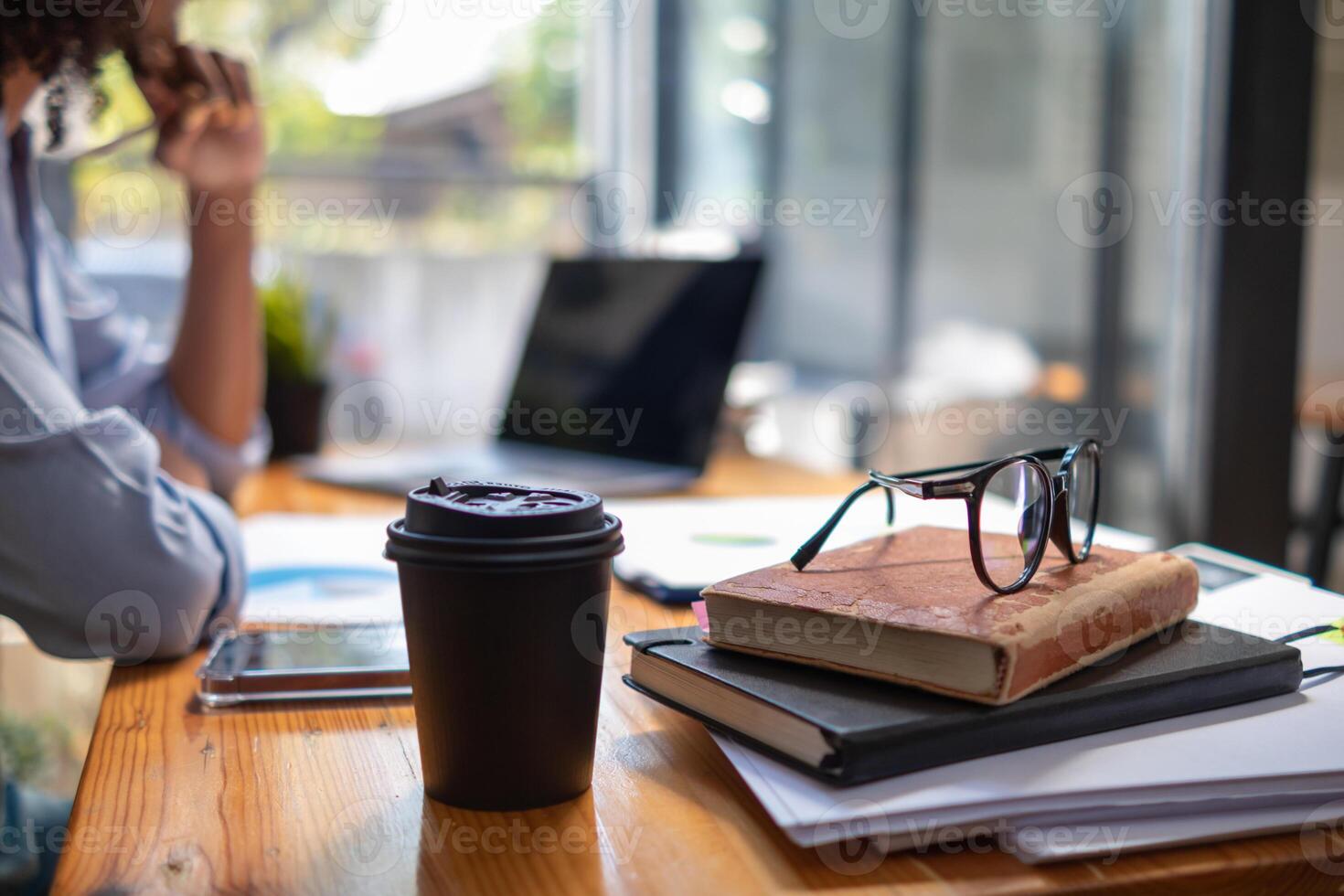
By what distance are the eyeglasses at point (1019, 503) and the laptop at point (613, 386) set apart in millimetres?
716

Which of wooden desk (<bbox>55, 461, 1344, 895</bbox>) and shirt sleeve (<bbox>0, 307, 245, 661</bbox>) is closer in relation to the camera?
wooden desk (<bbox>55, 461, 1344, 895</bbox>)

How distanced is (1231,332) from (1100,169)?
49 cm

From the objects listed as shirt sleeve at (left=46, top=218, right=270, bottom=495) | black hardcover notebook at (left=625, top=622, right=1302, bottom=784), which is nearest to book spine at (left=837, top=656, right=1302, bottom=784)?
black hardcover notebook at (left=625, top=622, right=1302, bottom=784)

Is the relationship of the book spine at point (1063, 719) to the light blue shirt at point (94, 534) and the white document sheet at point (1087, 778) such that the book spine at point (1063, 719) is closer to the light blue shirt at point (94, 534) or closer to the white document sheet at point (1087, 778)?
the white document sheet at point (1087, 778)

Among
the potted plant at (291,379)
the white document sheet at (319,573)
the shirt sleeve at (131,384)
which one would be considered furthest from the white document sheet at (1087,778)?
the potted plant at (291,379)

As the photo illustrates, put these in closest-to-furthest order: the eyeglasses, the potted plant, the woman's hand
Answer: the eyeglasses < the woman's hand < the potted plant

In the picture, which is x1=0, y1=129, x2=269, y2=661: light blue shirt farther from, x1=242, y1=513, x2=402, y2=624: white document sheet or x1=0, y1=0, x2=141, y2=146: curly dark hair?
x1=0, y1=0, x2=141, y2=146: curly dark hair

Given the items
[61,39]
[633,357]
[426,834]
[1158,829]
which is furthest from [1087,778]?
[633,357]

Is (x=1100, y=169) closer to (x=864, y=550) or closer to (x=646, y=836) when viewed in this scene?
(x=864, y=550)

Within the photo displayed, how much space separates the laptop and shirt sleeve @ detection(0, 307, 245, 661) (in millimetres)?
609

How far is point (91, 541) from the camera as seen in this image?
659mm

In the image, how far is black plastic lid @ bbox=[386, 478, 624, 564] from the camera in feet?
1.46

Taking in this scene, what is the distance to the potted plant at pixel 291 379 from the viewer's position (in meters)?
1.66

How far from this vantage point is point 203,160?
53.2 inches
